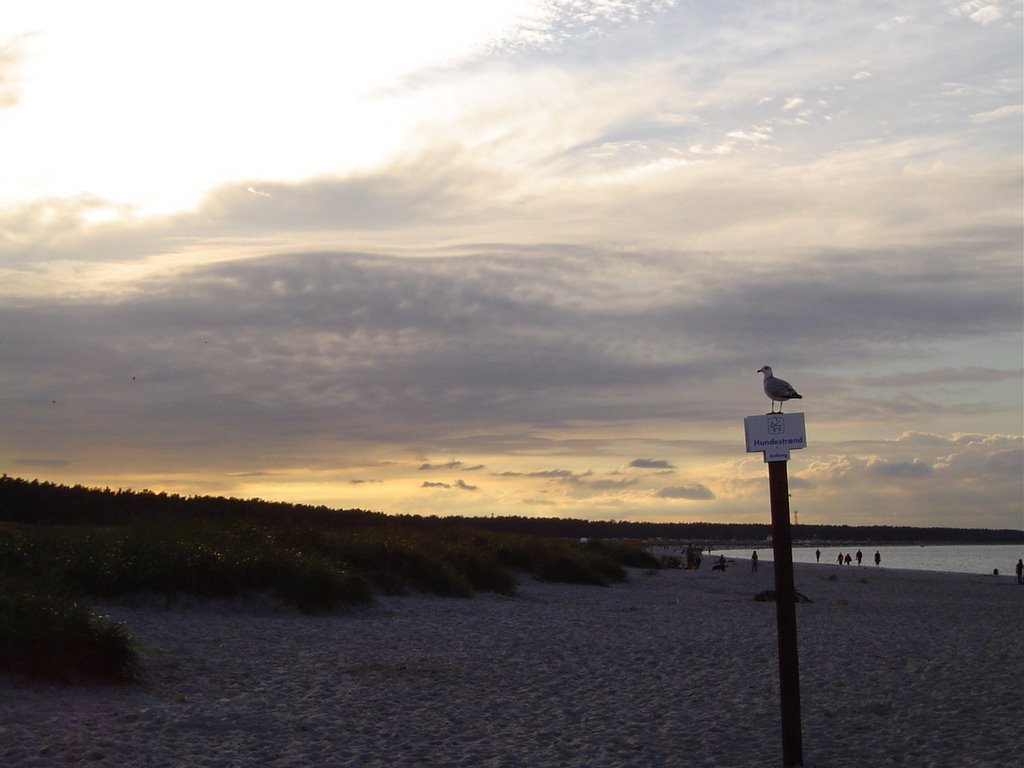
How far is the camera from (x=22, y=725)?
8.45 metres

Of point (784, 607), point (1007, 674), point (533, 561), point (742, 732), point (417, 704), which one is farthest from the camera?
point (533, 561)

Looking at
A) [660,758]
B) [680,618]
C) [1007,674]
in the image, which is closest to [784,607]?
[660,758]

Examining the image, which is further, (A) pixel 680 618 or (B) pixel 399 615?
(A) pixel 680 618

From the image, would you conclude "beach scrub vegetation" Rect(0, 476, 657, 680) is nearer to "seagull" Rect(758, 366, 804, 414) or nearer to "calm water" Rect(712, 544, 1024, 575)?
"seagull" Rect(758, 366, 804, 414)

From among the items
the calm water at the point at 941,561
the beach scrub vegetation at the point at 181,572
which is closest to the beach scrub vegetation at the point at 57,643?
the beach scrub vegetation at the point at 181,572

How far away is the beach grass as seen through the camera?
1006 centimetres

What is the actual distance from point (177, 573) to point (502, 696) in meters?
6.65

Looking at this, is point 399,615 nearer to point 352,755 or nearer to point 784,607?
point 352,755

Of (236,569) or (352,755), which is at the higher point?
(236,569)

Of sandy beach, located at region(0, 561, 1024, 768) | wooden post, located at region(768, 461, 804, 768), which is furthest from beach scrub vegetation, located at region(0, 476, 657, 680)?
wooden post, located at region(768, 461, 804, 768)

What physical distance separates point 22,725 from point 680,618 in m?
14.9

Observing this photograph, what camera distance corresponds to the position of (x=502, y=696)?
11.7 meters

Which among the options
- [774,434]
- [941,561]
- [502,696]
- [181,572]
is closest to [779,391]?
[774,434]

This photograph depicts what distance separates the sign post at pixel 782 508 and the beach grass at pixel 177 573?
637 cm
